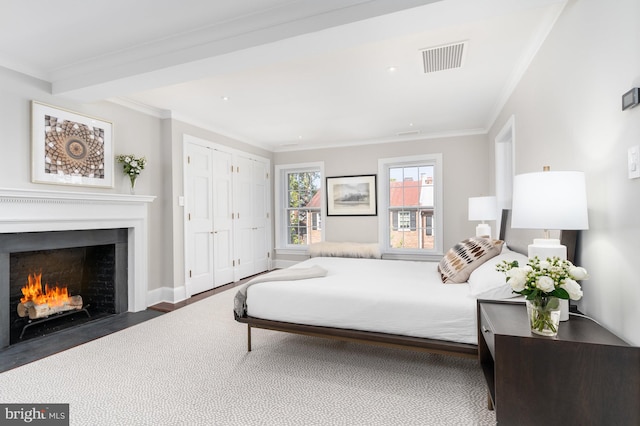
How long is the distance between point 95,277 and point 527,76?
4.98 metres

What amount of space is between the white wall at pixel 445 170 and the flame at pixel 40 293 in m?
3.98

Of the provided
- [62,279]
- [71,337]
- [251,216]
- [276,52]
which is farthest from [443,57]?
[62,279]

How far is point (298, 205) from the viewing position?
6.46 meters

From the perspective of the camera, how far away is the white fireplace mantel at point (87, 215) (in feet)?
8.98

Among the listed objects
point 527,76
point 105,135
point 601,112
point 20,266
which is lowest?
point 20,266

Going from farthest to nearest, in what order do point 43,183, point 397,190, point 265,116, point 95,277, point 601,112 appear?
1. point 397,190
2. point 265,116
3. point 95,277
4. point 43,183
5. point 601,112

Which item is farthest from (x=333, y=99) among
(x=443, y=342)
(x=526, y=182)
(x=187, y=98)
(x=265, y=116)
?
(x=443, y=342)

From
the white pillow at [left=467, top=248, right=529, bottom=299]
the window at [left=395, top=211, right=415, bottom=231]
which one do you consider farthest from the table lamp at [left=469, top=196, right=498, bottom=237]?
the window at [left=395, top=211, right=415, bottom=231]

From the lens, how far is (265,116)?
4297 millimetres

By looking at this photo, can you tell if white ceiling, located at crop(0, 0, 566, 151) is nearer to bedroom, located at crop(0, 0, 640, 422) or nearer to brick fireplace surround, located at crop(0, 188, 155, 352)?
bedroom, located at crop(0, 0, 640, 422)

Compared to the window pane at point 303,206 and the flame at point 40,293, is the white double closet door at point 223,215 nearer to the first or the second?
the window pane at point 303,206

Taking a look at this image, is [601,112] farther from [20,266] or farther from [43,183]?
[20,266]

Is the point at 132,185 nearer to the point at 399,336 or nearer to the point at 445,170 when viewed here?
the point at 399,336

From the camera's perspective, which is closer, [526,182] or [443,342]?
[526,182]
